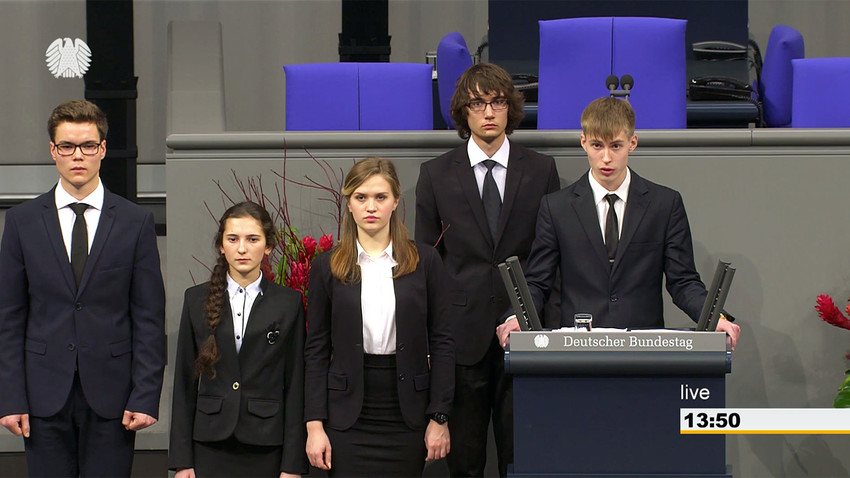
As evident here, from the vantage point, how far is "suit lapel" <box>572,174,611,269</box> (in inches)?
118

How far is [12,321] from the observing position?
119 inches

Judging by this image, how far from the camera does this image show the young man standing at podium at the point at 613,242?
2.97 meters

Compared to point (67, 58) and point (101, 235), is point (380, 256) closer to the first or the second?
point (101, 235)

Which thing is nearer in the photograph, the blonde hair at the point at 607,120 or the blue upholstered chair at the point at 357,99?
the blonde hair at the point at 607,120

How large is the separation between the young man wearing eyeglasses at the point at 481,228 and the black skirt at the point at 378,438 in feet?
1.23

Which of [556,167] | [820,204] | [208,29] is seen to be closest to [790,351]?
[820,204]

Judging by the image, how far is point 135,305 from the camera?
311 centimetres

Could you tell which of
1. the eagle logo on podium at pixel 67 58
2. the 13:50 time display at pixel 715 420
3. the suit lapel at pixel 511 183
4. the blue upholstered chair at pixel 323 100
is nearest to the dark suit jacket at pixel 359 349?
the suit lapel at pixel 511 183

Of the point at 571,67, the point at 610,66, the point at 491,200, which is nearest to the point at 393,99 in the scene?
the point at 571,67

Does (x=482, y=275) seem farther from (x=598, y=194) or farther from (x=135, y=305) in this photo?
(x=135, y=305)

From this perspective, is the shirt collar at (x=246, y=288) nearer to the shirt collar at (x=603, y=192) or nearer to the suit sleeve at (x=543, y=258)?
the suit sleeve at (x=543, y=258)

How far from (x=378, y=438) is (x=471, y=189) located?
2.72 feet

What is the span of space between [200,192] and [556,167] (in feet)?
3.85

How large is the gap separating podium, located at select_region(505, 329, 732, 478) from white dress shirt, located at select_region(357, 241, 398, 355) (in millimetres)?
640
